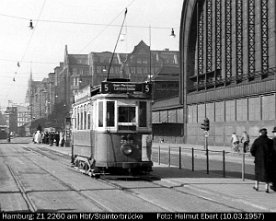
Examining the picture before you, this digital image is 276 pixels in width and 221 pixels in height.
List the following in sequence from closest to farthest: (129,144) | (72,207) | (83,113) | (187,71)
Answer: (72,207) < (129,144) < (83,113) < (187,71)

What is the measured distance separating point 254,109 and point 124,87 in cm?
2766

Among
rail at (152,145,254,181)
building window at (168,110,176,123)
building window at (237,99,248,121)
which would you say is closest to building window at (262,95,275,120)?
building window at (237,99,248,121)

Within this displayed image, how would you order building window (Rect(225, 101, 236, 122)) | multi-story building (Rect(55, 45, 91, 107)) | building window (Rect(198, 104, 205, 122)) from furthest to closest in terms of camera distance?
multi-story building (Rect(55, 45, 91, 107)) → building window (Rect(198, 104, 205, 122)) → building window (Rect(225, 101, 236, 122))

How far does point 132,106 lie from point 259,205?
748 centimetres

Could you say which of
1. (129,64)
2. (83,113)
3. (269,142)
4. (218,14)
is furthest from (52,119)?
(269,142)

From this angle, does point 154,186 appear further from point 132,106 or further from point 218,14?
point 218,14

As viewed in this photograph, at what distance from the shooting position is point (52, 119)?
94.9 m

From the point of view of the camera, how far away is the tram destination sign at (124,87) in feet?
57.0

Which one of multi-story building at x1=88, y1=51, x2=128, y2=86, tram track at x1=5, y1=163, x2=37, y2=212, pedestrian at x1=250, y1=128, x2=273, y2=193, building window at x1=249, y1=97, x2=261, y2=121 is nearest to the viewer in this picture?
tram track at x1=5, y1=163, x2=37, y2=212

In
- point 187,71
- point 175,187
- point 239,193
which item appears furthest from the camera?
point 187,71

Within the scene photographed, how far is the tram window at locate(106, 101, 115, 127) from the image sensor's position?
17219 millimetres

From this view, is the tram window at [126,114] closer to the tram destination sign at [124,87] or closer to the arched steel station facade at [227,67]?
the tram destination sign at [124,87]

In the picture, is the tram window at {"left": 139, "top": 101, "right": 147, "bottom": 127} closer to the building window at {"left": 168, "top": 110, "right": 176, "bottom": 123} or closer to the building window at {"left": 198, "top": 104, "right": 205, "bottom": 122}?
the building window at {"left": 198, "top": 104, "right": 205, "bottom": 122}

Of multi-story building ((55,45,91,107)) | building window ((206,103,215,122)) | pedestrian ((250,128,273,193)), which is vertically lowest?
pedestrian ((250,128,273,193))
